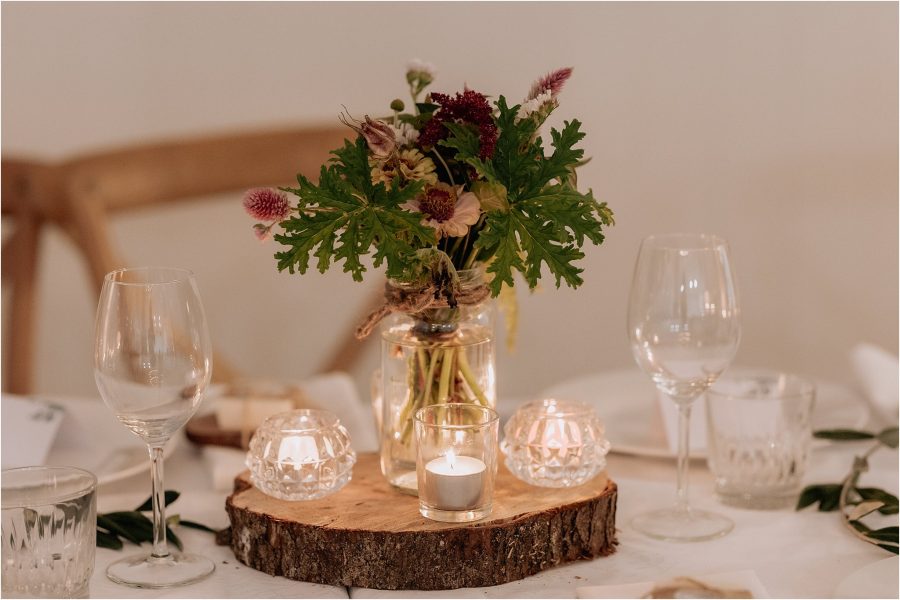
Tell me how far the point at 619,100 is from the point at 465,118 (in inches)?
65.4

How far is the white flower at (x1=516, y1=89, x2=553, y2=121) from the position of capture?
0.90 metres

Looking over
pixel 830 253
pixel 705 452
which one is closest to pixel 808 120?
pixel 830 253

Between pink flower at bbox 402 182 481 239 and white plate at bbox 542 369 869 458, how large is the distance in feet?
1.34

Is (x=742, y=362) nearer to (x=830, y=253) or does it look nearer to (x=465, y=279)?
(x=830, y=253)

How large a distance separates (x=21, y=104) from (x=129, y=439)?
61.1 inches

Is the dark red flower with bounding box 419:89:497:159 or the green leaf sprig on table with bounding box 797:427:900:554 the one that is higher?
the dark red flower with bounding box 419:89:497:159

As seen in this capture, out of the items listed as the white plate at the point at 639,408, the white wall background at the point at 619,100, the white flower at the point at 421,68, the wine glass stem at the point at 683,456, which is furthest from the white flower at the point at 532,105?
the white wall background at the point at 619,100

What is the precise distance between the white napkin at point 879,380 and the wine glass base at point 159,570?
830 mm

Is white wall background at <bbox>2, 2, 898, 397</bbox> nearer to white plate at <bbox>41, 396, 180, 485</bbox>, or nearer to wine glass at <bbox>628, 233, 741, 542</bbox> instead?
white plate at <bbox>41, 396, 180, 485</bbox>

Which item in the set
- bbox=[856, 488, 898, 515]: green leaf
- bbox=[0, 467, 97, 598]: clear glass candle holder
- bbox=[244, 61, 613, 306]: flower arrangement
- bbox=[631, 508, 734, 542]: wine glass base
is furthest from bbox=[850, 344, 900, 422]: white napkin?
bbox=[0, 467, 97, 598]: clear glass candle holder

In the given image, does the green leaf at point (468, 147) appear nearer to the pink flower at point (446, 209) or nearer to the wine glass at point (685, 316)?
the pink flower at point (446, 209)

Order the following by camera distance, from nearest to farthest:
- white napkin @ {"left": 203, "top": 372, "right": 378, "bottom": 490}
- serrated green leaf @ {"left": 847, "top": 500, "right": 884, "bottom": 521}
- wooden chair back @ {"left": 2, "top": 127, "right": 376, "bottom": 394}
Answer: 1. serrated green leaf @ {"left": 847, "top": 500, "right": 884, "bottom": 521}
2. white napkin @ {"left": 203, "top": 372, "right": 378, "bottom": 490}
3. wooden chair back @ {"left": 2, "top": 127, "right": 376, "bottom": 394}

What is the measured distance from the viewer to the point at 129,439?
1214 millimetres

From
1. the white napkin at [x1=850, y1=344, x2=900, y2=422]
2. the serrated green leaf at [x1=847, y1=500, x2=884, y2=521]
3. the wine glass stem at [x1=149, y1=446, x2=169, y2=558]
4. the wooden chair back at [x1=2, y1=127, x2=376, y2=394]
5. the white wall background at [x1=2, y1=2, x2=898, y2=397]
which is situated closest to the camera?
the wine glass stem at [x1=149, y1=446, x2=169, y2=558]
